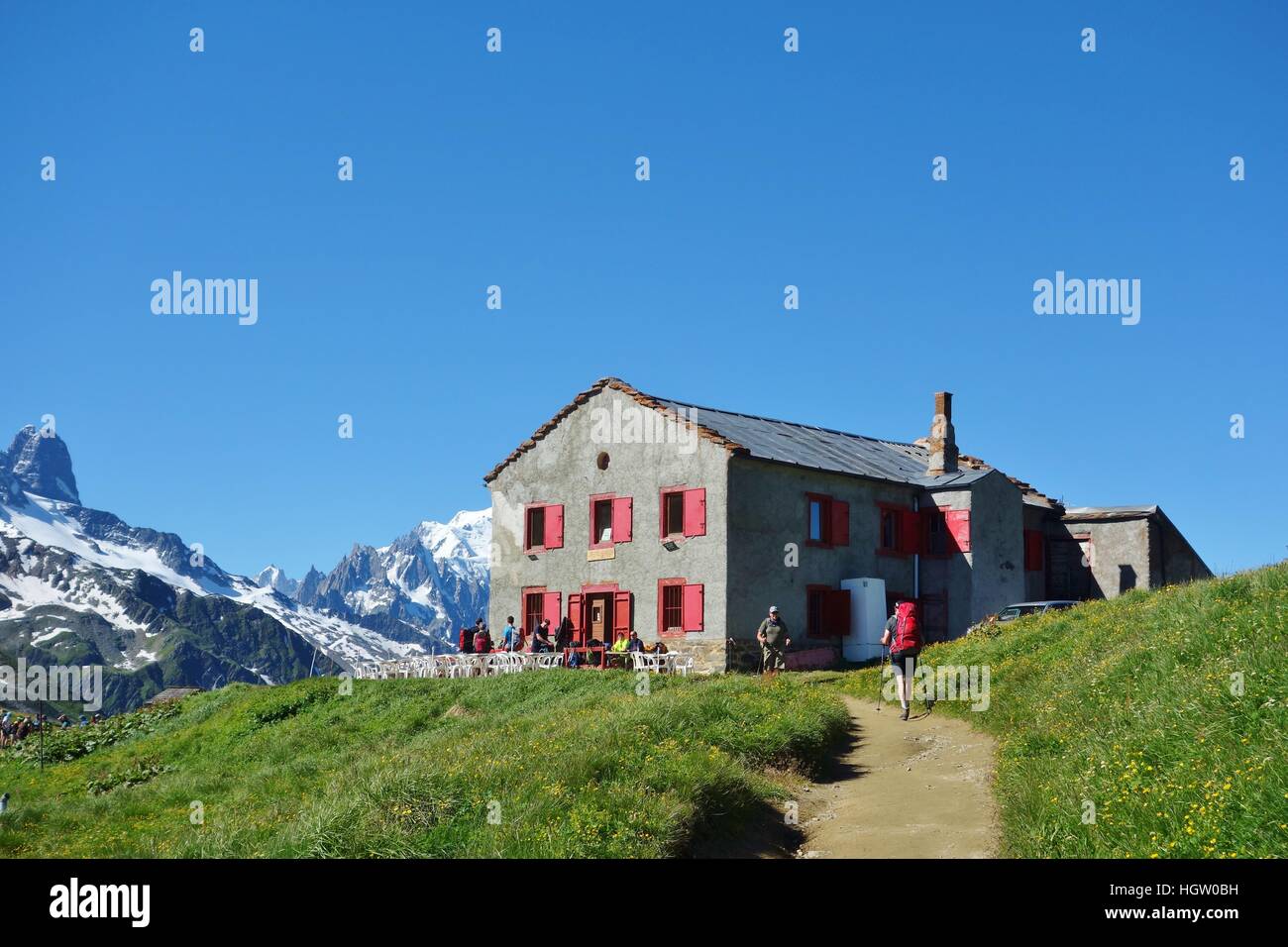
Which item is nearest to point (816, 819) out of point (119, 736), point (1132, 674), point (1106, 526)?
point (1132, 674)

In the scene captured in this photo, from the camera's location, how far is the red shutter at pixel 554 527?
1523 inches

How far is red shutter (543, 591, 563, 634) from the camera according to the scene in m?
38.2

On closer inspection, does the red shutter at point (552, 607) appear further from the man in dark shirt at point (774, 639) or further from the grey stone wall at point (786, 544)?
the man in dark shirt at point (774, 639)

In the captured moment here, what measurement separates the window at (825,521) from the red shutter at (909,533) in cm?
283

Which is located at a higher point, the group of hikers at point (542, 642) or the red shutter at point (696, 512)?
the red shutter at point (696, 512)

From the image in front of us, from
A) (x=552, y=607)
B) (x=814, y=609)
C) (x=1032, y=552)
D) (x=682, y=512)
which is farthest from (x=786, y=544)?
(x=1032, y=552)

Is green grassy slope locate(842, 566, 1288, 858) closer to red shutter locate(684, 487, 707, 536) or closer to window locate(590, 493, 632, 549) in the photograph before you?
red shutter locate(684, 487, 707, 536)

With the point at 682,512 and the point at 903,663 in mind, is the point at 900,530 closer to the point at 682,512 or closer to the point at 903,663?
the point at 682,512

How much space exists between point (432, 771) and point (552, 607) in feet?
84.7

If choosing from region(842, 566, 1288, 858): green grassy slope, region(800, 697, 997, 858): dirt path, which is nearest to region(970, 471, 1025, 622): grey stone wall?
region(800, 697, 997, 858): dirt path

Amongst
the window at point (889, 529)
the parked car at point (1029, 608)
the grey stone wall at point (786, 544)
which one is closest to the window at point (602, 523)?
the grey stone wall at point (786, 544)

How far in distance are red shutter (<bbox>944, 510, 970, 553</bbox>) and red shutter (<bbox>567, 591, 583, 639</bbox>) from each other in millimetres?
11860
